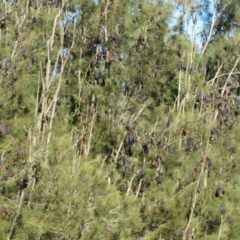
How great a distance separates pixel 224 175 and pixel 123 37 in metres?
2.31

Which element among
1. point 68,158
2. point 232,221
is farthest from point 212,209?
point 68,158

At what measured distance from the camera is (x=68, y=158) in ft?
19.7

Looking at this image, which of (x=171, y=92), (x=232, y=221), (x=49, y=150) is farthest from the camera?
(x=171, y=92)

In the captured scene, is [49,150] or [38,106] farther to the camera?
[38,106]

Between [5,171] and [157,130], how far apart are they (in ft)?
8.22

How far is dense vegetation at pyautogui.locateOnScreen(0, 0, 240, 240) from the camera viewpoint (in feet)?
19.0

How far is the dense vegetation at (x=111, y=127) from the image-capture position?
5.79m

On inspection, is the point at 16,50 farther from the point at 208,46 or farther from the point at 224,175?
the point at 208,46

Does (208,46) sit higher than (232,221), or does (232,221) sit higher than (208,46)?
(208,46)

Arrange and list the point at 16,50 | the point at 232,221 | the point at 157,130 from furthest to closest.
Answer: the point at 232,221 → the point at 157,130 → the point at 16,50

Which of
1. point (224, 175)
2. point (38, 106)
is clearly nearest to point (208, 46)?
point (224, 175)

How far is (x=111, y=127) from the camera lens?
7.77m

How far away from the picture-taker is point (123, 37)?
321 inches

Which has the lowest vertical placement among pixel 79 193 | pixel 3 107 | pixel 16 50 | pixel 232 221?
pixel 232 221
